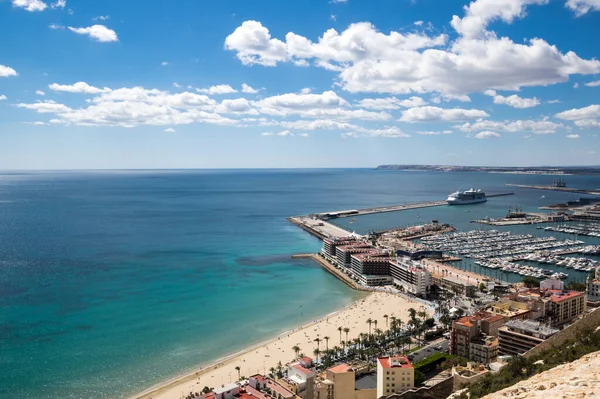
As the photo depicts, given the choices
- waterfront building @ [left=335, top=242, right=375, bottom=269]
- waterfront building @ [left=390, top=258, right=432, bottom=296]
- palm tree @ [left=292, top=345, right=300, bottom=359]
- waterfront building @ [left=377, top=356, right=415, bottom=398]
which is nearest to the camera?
waterfront building @ [left=377, top=356, right=415, bottom=398]

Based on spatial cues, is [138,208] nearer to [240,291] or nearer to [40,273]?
[40,273]

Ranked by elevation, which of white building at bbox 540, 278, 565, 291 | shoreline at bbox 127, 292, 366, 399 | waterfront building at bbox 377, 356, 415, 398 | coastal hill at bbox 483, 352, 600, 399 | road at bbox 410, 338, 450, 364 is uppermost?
coastal hill at bbox 483, 352, 600, 399

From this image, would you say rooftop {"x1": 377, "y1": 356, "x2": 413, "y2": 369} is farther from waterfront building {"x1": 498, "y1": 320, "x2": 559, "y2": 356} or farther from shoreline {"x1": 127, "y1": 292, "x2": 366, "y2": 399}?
shoreline {"x1": 127, "y1": 292, "x2": 366, "y2": 399}

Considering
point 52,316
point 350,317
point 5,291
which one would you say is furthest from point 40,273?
point 350,317

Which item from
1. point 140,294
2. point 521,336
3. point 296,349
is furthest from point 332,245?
point 521,336

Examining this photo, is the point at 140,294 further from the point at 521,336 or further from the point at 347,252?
the point at 521,336

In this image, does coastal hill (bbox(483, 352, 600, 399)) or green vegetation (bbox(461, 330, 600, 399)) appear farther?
green vegetation (bbox(461, 330, 600, 399))

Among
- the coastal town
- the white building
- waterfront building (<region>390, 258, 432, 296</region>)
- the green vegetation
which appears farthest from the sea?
the green vegetation
